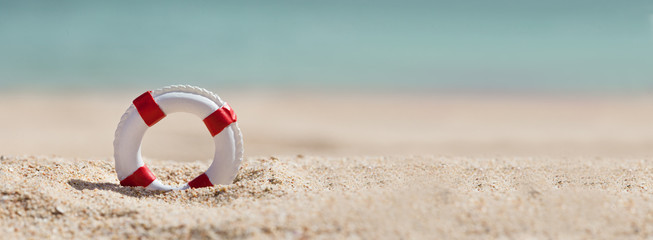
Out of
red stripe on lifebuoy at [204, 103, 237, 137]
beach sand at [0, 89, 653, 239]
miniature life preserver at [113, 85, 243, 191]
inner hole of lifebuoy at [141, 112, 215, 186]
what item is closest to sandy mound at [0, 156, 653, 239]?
beach sand at [0, 89, 653, 239]

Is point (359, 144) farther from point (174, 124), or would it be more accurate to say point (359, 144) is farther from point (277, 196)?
point (277, 196)

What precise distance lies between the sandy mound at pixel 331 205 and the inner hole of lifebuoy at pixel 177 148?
0.59 metres

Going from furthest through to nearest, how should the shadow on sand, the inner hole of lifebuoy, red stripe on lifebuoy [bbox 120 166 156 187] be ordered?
the inner hole of lifebuoy → red stripe on lifebuoy [bbox 120 166 156 187] → the shadow on sand

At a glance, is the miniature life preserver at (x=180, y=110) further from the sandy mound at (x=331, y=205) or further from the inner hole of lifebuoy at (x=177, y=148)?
the inner hole of lifebuoy at (x=177, y=148)

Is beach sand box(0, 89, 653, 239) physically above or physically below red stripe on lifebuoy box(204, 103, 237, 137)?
below

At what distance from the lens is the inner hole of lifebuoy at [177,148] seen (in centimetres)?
518

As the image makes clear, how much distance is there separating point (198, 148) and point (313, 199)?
6.69 m

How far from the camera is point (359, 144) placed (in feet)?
37.4

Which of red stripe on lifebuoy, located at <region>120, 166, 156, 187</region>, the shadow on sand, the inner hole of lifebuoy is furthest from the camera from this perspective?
the inner hole of lifebuoy

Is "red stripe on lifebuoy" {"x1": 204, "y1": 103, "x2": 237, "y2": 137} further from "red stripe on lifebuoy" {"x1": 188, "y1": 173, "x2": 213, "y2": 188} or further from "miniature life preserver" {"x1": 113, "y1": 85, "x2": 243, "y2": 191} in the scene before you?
"red stripe on lifebuoy" {"x1": 188, "y1": 173, "x2": 213, "y2": 188}

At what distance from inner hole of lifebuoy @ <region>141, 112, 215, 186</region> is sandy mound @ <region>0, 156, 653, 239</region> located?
1.95 feet

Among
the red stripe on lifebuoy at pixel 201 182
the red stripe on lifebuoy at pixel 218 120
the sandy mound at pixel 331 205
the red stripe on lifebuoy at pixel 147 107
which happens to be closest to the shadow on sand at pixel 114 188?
the sandy mound at pixel 331 205

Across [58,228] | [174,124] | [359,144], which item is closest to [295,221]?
[58,228]

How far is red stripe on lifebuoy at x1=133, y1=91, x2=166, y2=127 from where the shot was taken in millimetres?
4398
